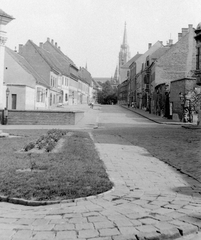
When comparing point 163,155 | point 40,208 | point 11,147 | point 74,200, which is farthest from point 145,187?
point 11,147

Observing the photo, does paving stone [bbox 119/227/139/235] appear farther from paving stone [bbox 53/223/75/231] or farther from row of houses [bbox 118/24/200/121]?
row of houses [bbox 118/24/200/121]

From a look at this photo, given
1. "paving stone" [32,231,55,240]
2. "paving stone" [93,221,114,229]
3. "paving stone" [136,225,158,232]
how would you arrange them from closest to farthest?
"paving stone" [32,231,55,240] → "paving stone" [136,225,158,232] → "paving stone" [93,221,114,229]

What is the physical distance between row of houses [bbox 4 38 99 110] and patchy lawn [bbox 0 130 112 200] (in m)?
21.4

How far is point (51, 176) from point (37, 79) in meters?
38.9

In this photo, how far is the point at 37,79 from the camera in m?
44.8

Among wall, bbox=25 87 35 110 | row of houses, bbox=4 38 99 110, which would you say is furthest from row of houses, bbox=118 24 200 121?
wall, bbox=25 87 35 110

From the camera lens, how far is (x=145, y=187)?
Result: 22.8 ft

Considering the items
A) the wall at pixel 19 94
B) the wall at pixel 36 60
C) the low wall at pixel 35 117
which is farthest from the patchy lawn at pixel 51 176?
the wall at pixel 36 60

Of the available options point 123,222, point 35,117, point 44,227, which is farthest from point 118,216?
point 35,117

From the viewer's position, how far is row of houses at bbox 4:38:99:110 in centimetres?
3844

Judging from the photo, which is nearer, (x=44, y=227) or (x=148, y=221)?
(x=44, y=227)

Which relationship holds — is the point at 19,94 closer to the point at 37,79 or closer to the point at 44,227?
the point at 37,79

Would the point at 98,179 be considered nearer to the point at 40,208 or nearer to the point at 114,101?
the point at 40,208

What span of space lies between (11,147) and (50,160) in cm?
338
